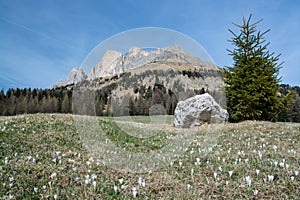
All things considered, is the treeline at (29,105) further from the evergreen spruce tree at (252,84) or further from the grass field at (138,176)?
→ the grass field at (138,176)

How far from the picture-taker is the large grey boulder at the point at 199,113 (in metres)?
16.4

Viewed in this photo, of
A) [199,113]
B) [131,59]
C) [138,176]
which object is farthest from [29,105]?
[138,176]

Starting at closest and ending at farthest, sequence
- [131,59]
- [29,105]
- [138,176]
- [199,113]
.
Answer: [138,176] → [131,59] → [199,113] → [29,105]

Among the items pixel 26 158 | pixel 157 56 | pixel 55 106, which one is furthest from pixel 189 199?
pixel 55 106

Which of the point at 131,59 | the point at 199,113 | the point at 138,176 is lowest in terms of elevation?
the point at 138,176

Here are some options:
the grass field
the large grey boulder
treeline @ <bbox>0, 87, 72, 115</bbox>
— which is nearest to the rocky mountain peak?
the grass field

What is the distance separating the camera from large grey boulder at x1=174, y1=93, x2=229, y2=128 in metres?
16.4

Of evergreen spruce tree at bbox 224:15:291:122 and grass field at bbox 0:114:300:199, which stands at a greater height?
evergreen spruce tree at bbox 224:15:291:122

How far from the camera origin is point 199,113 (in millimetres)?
16391

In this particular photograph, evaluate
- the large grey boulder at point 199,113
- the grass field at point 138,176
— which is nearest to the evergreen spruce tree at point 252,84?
the large grey boulder at point 199,113

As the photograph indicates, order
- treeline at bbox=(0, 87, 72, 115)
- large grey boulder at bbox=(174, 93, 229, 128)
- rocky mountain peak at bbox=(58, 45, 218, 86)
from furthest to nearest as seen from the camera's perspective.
Result: treeline at bbox=(0, 87, 72, 115) < large grey boulder at bbox=(174, 93, 229, 128) < rocky mountain peak at bbox=(58, 45, 218, 86)

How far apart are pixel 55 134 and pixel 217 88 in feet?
48.2

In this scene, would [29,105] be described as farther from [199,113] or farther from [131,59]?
[131,59]

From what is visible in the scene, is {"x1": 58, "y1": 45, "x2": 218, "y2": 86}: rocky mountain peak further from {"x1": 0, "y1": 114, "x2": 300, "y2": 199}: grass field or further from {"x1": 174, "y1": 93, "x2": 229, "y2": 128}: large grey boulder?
{"x1": 174, "y1": 93, "x2": 229, "y2": 128}: large grey boulder
